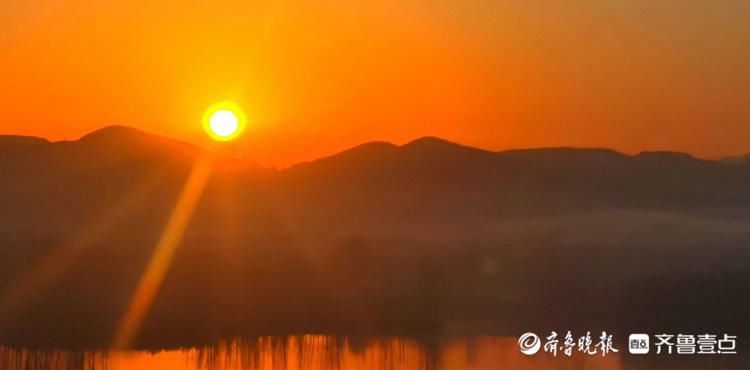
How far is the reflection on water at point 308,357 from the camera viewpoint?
2.77 m

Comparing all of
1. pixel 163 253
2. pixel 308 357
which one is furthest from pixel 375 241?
pixel 163 253

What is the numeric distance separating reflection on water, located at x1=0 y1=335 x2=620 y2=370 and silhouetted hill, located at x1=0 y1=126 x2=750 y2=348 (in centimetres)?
5

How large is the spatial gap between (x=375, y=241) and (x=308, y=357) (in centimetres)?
46

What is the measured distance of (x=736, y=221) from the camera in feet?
9.45

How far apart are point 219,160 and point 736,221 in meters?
1.82

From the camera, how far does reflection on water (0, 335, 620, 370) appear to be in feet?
9.09

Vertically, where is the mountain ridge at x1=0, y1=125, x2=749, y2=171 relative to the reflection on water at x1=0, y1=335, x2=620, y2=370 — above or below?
above

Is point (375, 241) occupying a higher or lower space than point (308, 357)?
higher

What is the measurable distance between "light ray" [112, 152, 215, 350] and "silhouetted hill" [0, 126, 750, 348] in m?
0.03

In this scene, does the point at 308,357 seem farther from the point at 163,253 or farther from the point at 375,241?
the point at 163,253

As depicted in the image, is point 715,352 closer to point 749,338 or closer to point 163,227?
point 749,338

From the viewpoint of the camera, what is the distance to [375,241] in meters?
2.83

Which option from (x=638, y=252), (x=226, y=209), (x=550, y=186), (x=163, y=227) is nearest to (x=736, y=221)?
(x=638, y=252)

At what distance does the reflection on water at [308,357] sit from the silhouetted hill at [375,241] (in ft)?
0.15
